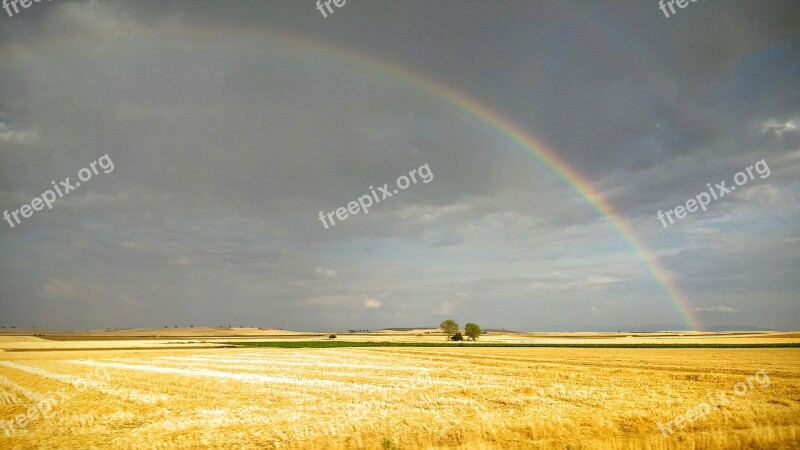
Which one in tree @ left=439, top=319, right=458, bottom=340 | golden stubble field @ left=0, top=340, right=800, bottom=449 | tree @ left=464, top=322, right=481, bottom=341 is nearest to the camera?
golden stubble field @ left=0, top=340, right=800, bottom=449

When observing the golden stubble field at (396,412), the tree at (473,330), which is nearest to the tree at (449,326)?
the tree at (473,330)

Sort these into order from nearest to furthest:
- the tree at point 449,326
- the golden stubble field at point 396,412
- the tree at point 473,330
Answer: the golden stubble field at point 396,412 → the tree at point 473,330 → the tree at point 449,326

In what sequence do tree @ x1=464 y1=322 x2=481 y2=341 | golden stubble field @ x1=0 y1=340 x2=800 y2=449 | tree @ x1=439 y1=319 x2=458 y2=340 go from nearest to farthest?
golden stubble field @ x1=0 y1=340 x2=800 y2=449
tree @ x1=464 y1=322 x2=481 y2=341
tree @ x1=439 y1=319 x2=458 y2=340

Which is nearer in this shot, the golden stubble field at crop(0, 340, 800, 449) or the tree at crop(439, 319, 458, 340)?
the golden stubble field at crop(0, 340, 800, 449)

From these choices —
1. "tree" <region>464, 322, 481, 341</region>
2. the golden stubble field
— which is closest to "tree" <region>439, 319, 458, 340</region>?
"tree" <region>464, 322, 481, 341</region>

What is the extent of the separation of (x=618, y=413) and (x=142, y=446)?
17518 millimetres

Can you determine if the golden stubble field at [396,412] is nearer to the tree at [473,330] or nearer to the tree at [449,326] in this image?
the tree at [473,330]

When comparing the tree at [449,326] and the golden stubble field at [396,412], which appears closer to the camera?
the golden stubble field at [396,412]

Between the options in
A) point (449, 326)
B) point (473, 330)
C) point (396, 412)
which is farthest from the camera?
point (449, 326)

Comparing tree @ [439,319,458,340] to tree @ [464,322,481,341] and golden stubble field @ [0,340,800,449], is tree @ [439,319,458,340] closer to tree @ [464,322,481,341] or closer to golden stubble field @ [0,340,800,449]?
tree @ [464,322,481,341]

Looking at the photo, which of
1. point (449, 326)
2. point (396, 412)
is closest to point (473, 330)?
point (449, 326)

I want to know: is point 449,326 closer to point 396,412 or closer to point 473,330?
point 473,330

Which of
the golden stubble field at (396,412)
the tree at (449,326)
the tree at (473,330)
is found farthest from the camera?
the tree at (449,326)

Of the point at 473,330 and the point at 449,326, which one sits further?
the point at 449,326
